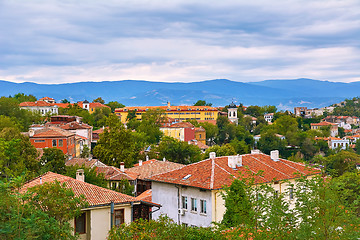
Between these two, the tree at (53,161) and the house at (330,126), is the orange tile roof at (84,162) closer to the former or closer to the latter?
the tree at (53,161)

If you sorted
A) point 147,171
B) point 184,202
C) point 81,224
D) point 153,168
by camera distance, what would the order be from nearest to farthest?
point 81,224 → point 184,202 → point 147,171 → point 153,168

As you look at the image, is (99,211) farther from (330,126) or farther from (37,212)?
(330,126)

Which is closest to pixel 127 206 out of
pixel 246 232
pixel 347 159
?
pixel 246 232

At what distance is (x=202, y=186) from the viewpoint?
28375 millimetres

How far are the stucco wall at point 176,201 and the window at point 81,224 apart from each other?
32.7ft

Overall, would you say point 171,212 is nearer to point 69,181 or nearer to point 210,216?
point 210,216

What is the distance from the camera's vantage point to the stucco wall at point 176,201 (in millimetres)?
28281

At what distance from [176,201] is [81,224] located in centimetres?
1168

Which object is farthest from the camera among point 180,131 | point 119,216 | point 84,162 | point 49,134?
point 180,131

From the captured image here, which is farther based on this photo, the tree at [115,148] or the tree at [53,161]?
the tree at [115,148]

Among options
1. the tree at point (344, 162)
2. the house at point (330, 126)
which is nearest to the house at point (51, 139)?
the tree at point (344, 162)

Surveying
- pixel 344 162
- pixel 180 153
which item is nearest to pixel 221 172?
pixel 180 153

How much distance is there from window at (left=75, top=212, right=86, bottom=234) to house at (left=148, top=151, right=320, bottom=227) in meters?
9.60

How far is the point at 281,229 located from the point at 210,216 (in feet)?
47.6
